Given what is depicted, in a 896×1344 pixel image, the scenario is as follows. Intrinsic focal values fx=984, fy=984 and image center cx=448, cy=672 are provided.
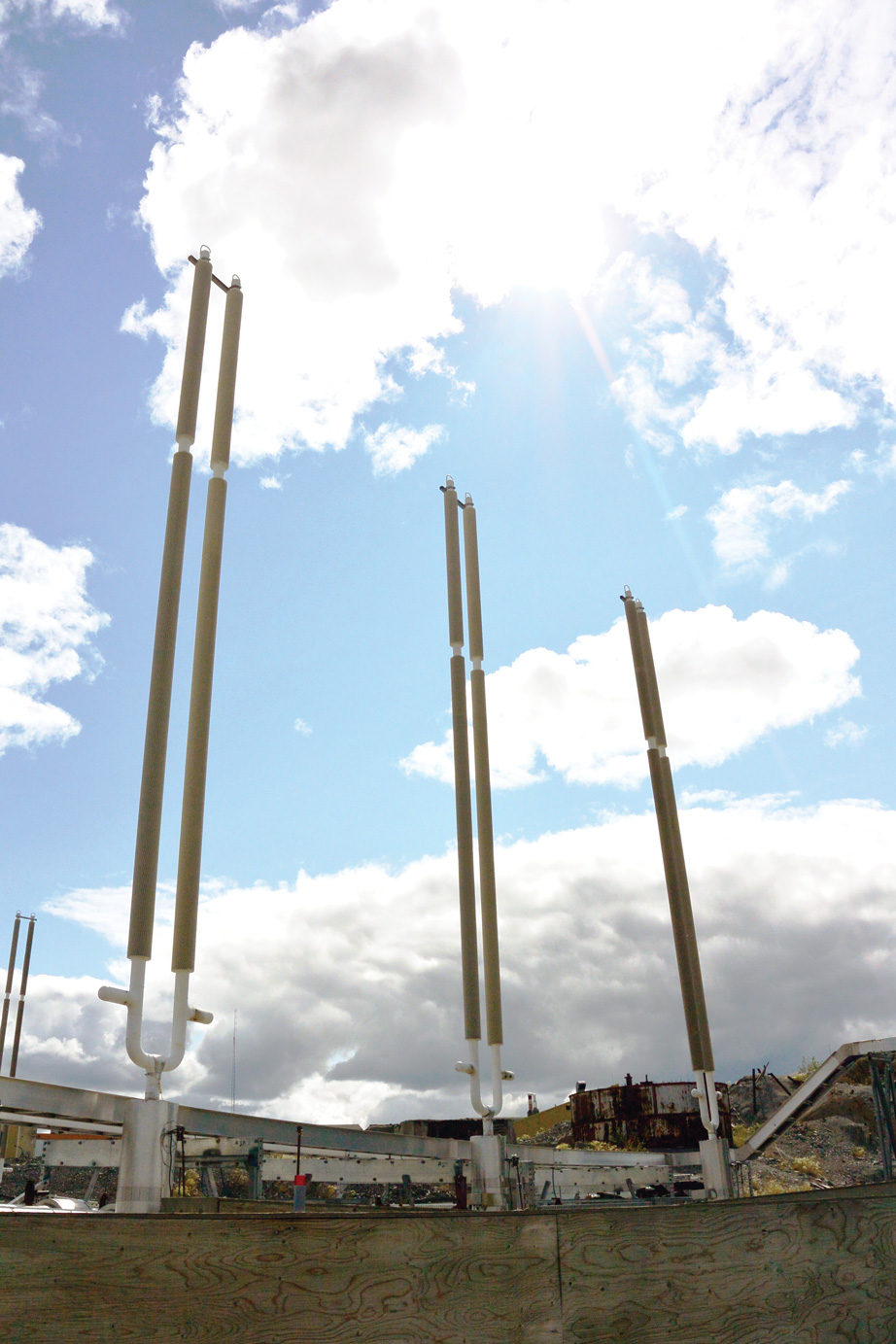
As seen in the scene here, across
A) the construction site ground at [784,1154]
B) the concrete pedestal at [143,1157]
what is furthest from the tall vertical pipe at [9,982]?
the concrete pedestal at [143,1157]

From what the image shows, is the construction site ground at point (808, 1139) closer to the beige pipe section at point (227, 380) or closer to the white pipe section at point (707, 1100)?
the white pipe section at point (707, 1100)

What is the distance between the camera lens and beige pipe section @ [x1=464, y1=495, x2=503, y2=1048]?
2430 centimetres

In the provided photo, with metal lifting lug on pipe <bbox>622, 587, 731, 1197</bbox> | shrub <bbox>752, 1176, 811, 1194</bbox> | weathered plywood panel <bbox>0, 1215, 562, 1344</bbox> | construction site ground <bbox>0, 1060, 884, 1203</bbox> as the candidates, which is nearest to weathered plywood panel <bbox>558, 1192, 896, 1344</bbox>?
weathered plywood panel <bbox>0, 1215, 562, 1344</bbox>

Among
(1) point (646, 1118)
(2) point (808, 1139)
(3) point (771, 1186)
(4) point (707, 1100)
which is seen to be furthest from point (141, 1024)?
(2) point (808, 1139)

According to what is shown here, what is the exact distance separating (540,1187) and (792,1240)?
24101 millimetres

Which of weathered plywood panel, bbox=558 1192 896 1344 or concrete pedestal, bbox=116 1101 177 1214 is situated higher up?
concrete pedestal, bbox=116 1101 177 1214

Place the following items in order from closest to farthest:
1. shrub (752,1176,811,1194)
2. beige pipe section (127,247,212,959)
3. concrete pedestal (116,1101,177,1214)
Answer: concrete pedestal (116,1101,177,1214), beige pipe section (127,247,212,959), shrub (752,1176,811,1194)

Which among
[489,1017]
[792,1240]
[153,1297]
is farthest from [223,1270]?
[489,1017]

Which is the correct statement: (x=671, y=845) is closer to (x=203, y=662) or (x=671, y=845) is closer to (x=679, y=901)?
(x=679, y=901)

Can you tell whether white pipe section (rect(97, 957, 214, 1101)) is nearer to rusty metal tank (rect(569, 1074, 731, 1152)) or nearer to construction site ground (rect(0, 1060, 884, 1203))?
construction site ground (rect(0, 1060, 884, 1203))

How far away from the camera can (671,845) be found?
27.8 m

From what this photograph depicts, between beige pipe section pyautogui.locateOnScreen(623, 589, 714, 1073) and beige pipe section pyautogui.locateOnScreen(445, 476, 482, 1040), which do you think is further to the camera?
beige pipe section pyautogui.locateOnScreen(623, 589, 714, 1073)

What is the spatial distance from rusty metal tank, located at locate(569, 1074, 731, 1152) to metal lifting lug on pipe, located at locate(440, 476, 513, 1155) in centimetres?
1752

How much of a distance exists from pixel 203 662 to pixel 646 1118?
105ft
